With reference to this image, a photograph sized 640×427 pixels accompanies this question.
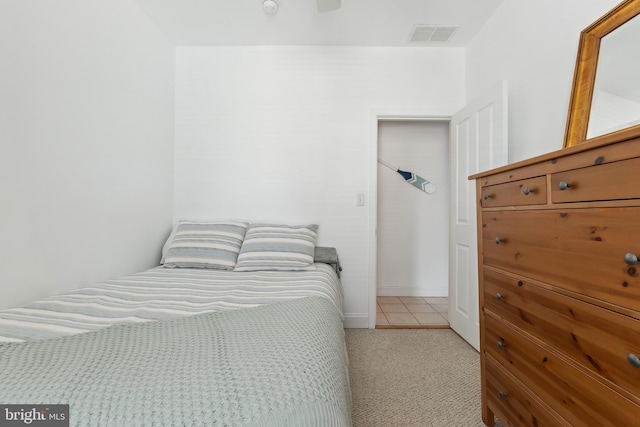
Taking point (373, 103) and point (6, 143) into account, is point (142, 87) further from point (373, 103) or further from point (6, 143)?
point (373, 103)

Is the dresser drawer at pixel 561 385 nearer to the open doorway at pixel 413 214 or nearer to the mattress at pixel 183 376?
the mattress at pixel 183 376

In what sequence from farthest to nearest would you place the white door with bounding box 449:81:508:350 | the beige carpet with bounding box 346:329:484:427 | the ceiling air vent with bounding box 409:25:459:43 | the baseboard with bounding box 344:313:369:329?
the baseboard with bounding box 344:313:369:329 < the ceiling air vent with bounding box 409:25:459:43 < the white door with bounding box 449:81:508:350 < the beige carpet with bounding box 346:329:484:427

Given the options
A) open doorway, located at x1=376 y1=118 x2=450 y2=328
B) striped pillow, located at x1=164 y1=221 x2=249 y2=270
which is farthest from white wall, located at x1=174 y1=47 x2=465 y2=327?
open doorway, located at x1=376 y1=118 x2=450 y2=328

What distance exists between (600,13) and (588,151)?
1052 mm

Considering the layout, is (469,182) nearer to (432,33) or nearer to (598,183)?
(432,33)

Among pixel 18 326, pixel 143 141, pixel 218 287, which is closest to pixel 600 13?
pixel 218 287

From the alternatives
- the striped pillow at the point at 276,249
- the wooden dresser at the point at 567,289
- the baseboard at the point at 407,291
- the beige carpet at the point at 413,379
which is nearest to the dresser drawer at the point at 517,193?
the wooden dresser at the point at 567,289

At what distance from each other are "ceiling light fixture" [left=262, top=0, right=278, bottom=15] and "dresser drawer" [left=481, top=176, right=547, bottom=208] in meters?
1.88

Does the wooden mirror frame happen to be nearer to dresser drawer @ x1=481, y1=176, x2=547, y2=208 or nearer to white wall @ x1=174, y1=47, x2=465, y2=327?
dresser drawer @ x1=481, y1=176, x2=547, y2=208

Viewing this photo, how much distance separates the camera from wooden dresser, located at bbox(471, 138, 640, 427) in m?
0.68

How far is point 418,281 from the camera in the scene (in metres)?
3.55

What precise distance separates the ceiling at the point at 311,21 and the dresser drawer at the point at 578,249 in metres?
1.78

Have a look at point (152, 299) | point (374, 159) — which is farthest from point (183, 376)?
point (374, 159)

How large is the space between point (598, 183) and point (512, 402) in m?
0.87
